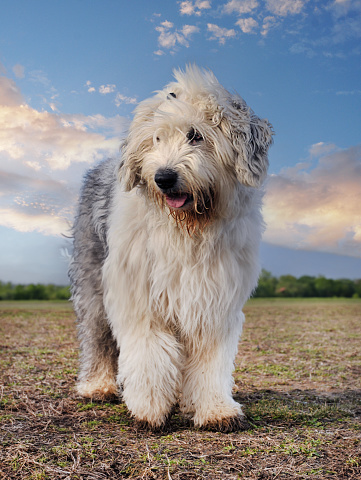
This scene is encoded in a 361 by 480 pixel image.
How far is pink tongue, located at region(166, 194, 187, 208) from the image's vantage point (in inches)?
138

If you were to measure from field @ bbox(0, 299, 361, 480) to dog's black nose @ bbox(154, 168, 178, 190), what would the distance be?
1.71 m

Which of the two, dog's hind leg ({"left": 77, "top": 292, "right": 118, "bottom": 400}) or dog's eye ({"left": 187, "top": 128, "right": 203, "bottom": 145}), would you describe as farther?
dog's hind leg ({"left": 77, "top": 292, "right": 118, "bottom": 400})

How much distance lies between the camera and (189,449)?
3453mm

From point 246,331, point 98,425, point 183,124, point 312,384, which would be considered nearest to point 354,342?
point 246,331

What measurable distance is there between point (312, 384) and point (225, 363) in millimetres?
1968

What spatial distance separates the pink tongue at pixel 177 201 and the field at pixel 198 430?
5.22ft

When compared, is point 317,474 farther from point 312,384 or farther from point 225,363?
point 312,384

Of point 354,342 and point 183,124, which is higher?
point 183,124

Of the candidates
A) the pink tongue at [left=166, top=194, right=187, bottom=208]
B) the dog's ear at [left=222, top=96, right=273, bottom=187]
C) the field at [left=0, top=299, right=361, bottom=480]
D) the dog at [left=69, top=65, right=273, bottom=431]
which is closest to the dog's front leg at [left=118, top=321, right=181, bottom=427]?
the dog at [left=69, top=65, right=273, bottom=431]

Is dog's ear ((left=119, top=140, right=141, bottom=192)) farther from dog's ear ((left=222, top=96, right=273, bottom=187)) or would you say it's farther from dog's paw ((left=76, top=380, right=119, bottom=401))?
dog's paw ((left=76, top=380, right=119, bottom=401))

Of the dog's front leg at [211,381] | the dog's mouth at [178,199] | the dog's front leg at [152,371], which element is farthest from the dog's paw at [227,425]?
the dog's mouth at [178,199]

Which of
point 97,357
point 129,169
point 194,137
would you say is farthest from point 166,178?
point 97,357

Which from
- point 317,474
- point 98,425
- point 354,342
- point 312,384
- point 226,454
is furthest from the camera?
point 354,342

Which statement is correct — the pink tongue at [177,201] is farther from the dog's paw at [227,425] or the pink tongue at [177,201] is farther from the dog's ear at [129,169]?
the dog's paw at [227,425]
